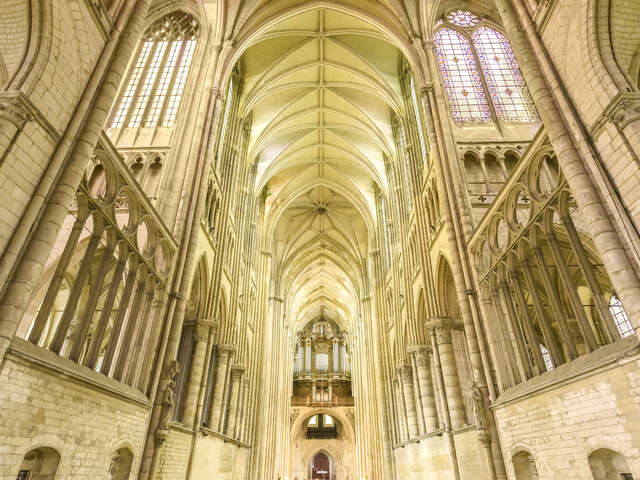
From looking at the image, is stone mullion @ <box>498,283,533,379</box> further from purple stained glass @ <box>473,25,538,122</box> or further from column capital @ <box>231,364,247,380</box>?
column capital @ <box>231,364,247,380</box>

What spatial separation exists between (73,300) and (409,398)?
55.3ft

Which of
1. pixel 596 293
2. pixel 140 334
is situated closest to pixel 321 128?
pixel 140 334

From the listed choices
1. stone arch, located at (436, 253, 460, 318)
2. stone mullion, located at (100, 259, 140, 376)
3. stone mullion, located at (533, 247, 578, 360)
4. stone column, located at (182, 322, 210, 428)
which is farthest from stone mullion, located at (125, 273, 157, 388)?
stone arch, located at (436, 253, 460, 318)

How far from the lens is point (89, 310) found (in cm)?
750

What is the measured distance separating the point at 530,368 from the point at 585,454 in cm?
272

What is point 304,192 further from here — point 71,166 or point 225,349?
point 71,166

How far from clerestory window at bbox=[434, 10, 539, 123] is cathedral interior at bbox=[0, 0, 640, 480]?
91 mm

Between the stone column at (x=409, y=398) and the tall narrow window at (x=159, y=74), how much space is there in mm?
15586

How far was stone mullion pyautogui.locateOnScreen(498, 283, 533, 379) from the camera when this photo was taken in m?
8.95

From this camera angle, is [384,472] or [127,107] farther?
[384,472]

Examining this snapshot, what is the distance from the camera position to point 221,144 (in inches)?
680

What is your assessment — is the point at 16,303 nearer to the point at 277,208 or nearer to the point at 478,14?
the point at 478,14

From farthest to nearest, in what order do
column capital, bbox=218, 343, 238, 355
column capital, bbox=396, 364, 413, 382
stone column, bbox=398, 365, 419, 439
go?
column capital, bbox=396, 364, 413, 382
stone column, bbox=398, 365, 419, 439
column capital, bbox=218, 343, 238, 355

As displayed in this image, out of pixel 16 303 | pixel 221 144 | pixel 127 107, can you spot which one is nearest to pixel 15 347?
pixel 16 303
